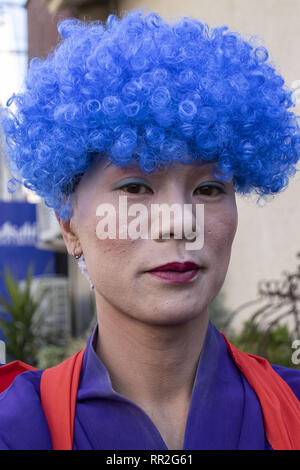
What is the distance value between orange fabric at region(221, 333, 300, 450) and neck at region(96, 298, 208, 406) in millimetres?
177

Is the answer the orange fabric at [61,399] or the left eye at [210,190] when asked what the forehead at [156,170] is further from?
the orange fabric at [61,399]

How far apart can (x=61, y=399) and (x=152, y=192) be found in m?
0.61

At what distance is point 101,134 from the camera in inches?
56.3

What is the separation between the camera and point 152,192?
147cm

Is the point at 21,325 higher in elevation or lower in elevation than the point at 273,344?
lower

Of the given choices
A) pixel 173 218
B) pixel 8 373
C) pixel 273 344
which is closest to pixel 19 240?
pixel 273 344

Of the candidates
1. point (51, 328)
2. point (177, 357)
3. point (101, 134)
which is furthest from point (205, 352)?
point (51, 328)

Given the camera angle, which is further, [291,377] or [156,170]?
[291,377]

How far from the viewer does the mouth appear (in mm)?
1408

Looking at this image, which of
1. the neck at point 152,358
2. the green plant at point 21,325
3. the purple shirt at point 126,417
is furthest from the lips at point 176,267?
the green plant at point 21,325

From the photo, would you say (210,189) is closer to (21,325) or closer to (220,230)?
(220,230)

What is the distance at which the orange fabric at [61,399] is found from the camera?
1.41 metres

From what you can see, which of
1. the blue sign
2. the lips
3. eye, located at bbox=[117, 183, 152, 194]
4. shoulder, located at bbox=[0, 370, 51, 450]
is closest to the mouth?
the lips

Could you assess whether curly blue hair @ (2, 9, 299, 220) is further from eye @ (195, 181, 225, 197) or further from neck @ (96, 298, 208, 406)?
neck @ (96, 298, 208, 406)
